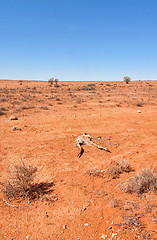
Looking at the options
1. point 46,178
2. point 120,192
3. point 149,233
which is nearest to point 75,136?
point 46,178

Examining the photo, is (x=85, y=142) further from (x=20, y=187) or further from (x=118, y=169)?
(x=20, y=187)

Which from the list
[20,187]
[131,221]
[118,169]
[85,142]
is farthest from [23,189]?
[85,142]

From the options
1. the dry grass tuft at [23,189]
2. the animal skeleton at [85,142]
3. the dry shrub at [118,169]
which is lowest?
the dry grass tuft at [23,189]

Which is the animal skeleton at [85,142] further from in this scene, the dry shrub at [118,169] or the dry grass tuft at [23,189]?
the dry grass tuft at [23,189]

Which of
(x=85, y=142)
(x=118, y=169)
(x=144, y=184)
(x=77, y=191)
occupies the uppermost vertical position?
(x=85, y=142)

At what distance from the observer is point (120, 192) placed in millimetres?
3152

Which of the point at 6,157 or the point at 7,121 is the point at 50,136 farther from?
the point at 7,121

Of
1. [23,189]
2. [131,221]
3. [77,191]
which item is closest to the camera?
[131,221]

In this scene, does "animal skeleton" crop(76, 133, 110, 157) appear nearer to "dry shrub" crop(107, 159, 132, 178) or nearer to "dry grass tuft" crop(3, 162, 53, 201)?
"dry shrub" crop(107, 159, 132, 178)

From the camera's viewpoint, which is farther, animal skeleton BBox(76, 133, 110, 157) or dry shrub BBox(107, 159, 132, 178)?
animal skeleton BBox(76, 133, 110, 157)

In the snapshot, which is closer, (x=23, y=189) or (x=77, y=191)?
(x=23, y=189)

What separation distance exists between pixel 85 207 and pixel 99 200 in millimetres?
327

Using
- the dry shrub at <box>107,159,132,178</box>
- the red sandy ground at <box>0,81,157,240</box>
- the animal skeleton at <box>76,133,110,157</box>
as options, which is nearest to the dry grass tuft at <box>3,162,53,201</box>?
the red sandy ground at <box>0,81,157,240</box>

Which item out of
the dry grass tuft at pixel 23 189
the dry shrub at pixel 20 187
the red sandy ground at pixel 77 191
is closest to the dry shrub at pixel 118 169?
the red sandy ground at pixel 77 191
